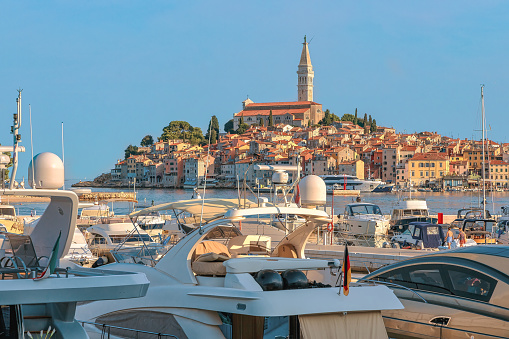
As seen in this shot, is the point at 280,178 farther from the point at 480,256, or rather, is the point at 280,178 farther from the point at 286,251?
the point at 480,256

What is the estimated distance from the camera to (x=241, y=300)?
19.0 ft

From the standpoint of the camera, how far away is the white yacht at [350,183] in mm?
98856

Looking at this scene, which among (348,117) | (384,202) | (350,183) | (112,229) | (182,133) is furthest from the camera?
(348,117)

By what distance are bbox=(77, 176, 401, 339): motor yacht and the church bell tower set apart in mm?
176569

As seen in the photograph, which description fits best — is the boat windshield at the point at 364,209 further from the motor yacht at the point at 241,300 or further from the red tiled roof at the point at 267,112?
the red tiled roof at the point at 267,112

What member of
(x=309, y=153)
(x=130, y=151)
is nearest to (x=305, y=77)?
(x=130, y=151)

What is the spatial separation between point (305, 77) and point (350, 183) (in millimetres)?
85034

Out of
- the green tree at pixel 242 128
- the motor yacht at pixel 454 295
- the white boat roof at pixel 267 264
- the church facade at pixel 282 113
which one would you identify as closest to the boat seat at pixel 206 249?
the white boat roof at pixel 267 264

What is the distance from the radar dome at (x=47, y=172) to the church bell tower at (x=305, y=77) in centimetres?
17667

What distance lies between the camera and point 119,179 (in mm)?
142500

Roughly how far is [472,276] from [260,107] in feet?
524

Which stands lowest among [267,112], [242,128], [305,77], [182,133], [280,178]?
[280,178]

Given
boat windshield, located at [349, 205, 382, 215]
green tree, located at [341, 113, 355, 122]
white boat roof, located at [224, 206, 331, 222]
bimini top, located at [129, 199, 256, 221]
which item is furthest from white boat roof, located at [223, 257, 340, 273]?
green tree, located at [341, 113, 355, 122]

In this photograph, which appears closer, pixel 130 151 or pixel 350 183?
pixel 350 183
